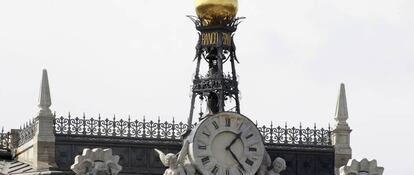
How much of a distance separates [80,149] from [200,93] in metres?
5.83

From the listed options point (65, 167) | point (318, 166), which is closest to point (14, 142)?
point (65, 167)

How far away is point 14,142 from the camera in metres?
119

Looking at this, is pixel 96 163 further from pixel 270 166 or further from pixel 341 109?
pixel 341 109

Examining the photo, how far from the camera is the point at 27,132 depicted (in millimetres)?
116688

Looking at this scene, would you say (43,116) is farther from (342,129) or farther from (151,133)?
(342,129)

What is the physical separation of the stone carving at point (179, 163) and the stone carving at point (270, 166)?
107 inches

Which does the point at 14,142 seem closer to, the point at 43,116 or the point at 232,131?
the point at 43,116

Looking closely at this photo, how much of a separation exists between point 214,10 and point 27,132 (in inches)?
375

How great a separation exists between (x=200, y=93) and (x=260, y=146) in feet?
16.8

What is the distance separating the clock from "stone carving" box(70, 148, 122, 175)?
3062 mm

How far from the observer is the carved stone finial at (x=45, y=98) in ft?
372

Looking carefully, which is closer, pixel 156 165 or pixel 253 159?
pixel 253 159

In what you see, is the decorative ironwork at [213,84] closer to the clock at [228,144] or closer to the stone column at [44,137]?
the clock at [228,144]

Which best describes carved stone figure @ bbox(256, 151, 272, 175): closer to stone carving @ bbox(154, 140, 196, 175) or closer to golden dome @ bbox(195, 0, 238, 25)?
stone carving @ bbox(154, 140, 196, 175)
